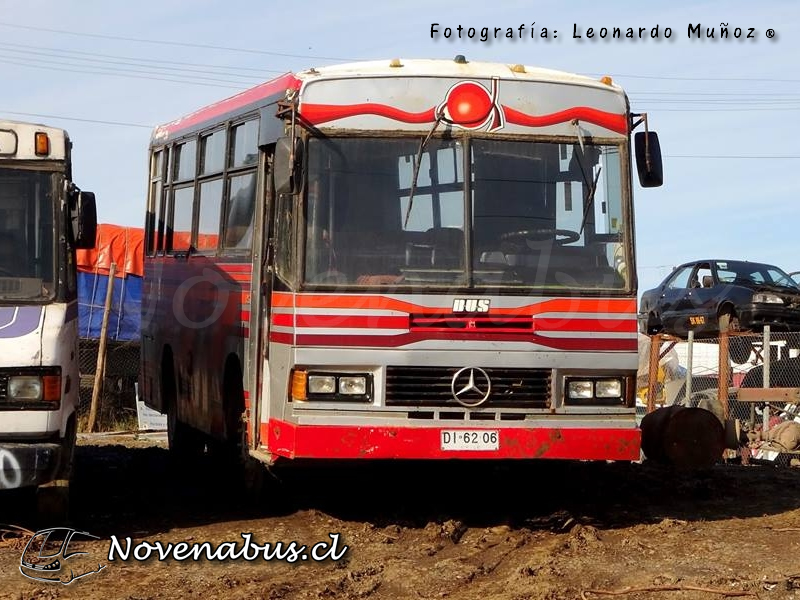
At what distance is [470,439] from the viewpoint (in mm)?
9859

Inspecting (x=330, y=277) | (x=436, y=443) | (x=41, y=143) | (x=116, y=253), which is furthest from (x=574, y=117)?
(x=116, y=253)

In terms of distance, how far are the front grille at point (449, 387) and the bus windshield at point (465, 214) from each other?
1.95ft

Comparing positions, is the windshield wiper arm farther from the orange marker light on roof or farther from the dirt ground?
the orange marker light on roof

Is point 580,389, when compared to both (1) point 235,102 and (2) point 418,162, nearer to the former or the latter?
(2) point 418,162

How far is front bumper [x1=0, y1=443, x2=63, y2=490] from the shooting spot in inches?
366

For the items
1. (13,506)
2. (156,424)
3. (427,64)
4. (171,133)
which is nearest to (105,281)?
(156,424)

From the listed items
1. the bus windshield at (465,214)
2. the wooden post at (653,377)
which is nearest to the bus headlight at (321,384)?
the bus windshield at (465,214)

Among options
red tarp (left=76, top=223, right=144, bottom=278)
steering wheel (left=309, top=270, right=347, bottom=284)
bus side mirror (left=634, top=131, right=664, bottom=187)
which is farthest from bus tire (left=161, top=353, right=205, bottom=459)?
red tarp (left=76, top=223, right=144, bottom=278)

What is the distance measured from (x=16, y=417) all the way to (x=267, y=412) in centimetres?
190

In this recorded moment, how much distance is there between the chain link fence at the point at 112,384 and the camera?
80.9 ft

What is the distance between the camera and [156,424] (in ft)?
78.9

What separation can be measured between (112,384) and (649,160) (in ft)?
56.3

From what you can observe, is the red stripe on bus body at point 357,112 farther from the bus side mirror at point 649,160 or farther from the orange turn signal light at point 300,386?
the orange turn signal light at point 300,386

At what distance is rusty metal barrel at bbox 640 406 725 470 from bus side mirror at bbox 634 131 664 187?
2.17 meters
